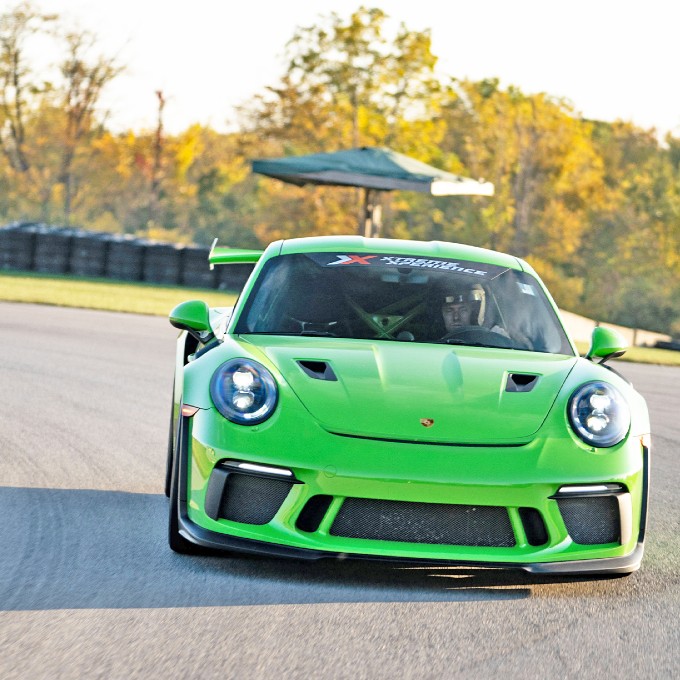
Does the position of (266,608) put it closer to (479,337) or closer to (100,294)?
(479,337)

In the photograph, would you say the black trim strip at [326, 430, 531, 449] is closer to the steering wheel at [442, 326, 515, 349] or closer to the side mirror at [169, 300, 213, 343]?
the steering wheel at [442, 326, 515, 349]

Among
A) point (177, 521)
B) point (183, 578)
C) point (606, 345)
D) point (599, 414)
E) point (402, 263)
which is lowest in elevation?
point (183, 578)

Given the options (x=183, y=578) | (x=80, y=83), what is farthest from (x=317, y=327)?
(x=80, y=83)

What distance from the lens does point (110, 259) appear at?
105ft

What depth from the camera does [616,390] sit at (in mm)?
4777

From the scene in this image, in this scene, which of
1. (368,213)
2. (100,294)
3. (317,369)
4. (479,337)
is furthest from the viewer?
(368,213)

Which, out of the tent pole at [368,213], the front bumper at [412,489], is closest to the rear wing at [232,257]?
the front bumper at [412,489]

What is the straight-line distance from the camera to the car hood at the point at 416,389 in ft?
14.6

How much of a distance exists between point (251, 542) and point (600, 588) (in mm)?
1316

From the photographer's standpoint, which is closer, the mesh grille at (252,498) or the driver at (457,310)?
the mesh grille at (252,498)

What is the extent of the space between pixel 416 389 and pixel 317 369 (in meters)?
0.39

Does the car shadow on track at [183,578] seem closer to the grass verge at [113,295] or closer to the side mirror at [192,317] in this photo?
the side mirror at [192,317]

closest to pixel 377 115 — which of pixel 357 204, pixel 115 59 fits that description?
pixel 357 204

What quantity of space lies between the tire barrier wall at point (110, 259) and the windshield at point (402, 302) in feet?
82.9
